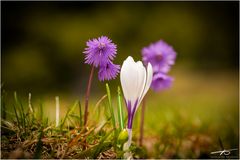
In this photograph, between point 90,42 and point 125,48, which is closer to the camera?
point 90,42

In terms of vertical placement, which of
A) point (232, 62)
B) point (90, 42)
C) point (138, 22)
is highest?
point (138, 22)

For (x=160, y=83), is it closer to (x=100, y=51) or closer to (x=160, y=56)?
(x=160, y=56)

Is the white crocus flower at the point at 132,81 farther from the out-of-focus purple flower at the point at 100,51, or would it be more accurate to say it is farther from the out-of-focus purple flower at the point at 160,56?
the out-of-focus purple flower at the point at 160,56

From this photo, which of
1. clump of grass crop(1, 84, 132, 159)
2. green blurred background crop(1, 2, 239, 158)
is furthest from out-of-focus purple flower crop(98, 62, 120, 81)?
green blurred background crop(1, 2, 239, 158)

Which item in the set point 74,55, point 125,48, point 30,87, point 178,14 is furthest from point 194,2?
point 30,87

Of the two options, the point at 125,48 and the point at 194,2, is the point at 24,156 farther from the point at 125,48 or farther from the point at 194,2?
the point at 194,2

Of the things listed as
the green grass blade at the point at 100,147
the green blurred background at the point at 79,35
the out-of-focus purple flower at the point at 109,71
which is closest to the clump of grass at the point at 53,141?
the green grass blade at the point at 100,147
